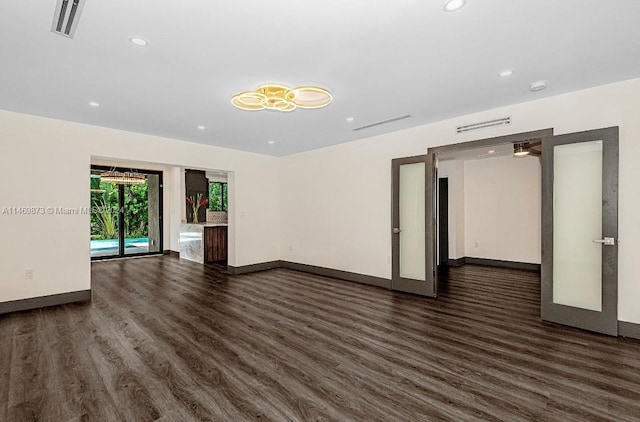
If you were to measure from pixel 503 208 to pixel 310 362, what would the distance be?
6.71 m

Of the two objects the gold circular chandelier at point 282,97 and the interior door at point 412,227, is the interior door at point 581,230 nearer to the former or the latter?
the interior door at point 412,227

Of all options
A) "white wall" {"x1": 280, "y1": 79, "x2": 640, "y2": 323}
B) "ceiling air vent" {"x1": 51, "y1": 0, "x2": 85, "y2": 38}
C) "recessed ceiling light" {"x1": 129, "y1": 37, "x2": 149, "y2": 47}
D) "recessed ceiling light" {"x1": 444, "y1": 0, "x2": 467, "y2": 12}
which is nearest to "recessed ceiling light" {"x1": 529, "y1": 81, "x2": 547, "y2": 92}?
"white wall" {"x1": 280, "y1": 79, "x2": 640, "y2": 323}

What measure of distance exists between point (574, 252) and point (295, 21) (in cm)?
398

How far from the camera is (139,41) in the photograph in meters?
2.48

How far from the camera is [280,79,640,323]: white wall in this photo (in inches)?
131

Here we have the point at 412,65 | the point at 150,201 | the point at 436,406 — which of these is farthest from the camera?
the point at 150,201

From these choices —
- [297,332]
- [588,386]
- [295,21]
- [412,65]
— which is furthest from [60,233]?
[588,386]

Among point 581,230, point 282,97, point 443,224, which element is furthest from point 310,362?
point 443,224

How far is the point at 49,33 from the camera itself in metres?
2.37

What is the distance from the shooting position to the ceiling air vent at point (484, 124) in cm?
414

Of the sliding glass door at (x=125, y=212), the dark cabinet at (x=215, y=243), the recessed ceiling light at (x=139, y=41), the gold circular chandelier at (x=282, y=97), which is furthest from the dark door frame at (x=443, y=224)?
the sliding glass door at (x=125, y=212)

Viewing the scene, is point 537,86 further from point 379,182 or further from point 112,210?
point 112,210

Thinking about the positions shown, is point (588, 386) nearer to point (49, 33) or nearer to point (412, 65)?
point (412, 65)

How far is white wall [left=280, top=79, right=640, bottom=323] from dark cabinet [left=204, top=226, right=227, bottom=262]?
78.3 inches
